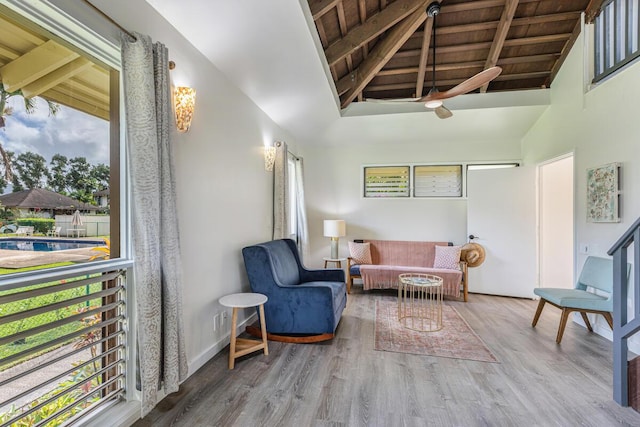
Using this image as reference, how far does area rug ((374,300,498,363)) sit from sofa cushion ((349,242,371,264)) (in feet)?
4.98

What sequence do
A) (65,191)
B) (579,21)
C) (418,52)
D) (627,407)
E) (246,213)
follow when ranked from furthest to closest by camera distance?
(418,52)
(579,21)
(246,213)
(627,407)
(65,191)

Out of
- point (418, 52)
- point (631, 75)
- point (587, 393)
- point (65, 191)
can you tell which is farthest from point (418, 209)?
point (65, 191)

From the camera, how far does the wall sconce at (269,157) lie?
3.90 m

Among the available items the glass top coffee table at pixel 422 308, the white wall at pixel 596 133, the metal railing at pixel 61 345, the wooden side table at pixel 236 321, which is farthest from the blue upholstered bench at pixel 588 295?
the metal railing at pixel 61 345

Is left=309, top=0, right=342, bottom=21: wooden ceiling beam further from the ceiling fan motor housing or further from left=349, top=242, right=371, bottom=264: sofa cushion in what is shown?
left=349, top=242, right=371, bottom=264: sofa cushion

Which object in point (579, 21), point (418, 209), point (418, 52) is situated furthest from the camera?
point (418, 209)

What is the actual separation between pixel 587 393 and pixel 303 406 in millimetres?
2090

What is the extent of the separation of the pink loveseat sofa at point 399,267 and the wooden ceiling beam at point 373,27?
3209 mm

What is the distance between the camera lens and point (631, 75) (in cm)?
277

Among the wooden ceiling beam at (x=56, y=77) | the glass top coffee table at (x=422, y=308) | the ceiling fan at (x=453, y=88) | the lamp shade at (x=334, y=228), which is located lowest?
the glass top coffee table at (x=422, y=308)

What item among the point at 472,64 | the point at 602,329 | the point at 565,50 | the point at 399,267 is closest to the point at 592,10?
the point at 565,50

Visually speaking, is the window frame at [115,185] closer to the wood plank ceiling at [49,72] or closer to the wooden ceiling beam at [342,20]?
the wood plank ceiling at [49,72]

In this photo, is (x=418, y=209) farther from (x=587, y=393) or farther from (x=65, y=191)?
(x=65, y=191)

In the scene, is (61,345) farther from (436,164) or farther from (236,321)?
(436,164)
